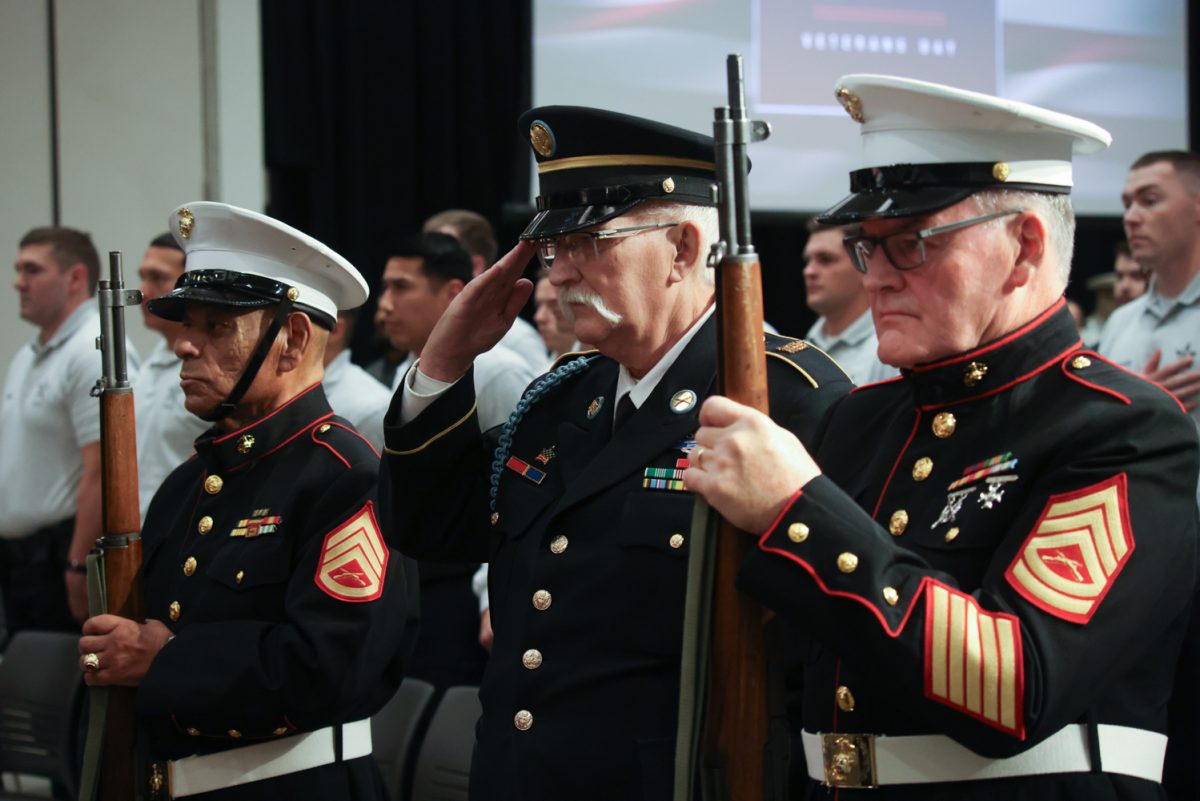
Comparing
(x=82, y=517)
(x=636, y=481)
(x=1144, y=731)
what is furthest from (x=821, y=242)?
(x=1144, y=731)

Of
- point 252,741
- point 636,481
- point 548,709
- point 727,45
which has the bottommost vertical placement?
point 252,741

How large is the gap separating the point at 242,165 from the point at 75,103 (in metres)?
0.73

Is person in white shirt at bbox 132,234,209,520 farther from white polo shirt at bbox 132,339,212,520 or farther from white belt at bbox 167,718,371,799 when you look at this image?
white belt at bbox 167,718,371,799

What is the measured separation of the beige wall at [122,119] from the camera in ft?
18.9

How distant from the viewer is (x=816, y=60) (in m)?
5.42

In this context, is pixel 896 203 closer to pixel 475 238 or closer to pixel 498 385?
pixel 498 385

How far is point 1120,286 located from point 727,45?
164 centimetres

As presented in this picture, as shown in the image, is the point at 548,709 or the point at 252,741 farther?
the point at 252,741

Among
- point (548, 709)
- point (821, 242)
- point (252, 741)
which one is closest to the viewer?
point (548, 709)

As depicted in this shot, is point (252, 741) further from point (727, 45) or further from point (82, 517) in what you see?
point (727, 45)

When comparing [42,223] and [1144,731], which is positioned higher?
[42,223]

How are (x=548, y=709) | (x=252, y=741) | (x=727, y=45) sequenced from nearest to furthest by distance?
1. (x=548, y=709)
2. (x=252, y=741)
3. (x=727, y=45)

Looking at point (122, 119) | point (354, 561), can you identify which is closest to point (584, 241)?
point (354, 561)

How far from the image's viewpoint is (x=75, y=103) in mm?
5848
